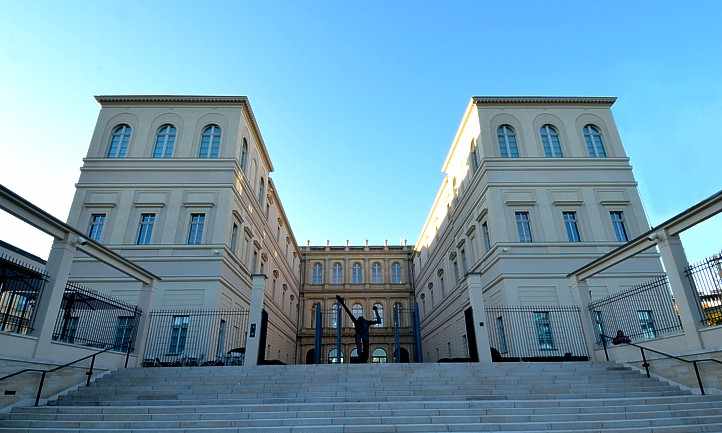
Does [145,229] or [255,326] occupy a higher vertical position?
[145,229]

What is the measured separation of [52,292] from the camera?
8.97 meters

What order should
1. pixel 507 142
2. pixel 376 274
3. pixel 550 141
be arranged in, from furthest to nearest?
pixel 376 274
pixel 550 141
pixel 507 142

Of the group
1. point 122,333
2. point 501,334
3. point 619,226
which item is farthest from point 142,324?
point 619,226

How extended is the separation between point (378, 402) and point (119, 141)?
19800 millimetres

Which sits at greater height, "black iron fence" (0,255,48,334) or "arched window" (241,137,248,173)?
"arched window" (241,137,248,173)

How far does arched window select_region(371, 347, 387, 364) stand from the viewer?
3609cm

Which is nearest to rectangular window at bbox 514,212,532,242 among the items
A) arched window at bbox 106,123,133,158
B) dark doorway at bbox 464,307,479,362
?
dark doorway at bbox 464,307,479,362

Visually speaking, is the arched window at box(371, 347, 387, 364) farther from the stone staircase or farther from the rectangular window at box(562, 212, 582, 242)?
the stone staircase

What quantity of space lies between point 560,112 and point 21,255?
1010 inches

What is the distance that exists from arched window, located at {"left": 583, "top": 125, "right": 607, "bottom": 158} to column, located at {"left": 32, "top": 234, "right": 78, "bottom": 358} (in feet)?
72.9

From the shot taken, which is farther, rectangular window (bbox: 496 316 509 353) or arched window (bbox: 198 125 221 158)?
arched window (bbox: 198 125 221 158)

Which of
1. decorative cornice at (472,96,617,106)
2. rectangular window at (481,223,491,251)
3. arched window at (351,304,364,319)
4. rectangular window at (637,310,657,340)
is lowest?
rectangular window at (637,310,657,340)

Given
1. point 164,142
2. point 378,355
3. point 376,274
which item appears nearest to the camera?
point 164,142

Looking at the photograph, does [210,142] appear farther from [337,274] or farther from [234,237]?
[337,274]
